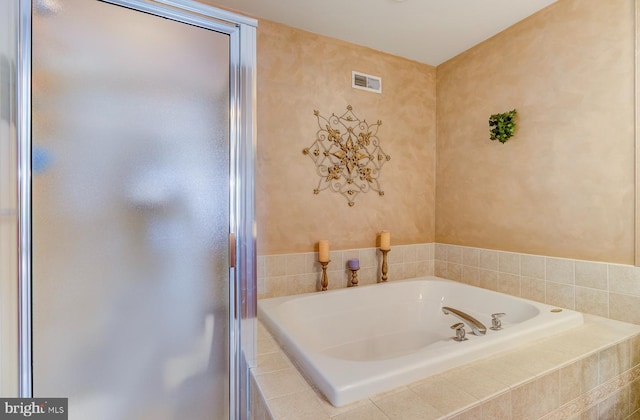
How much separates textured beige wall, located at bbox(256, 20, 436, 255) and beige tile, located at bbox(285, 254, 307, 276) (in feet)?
0.16

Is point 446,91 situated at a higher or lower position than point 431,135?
higher

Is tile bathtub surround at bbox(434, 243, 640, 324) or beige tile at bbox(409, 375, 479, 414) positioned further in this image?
tile bathtub surround at bbox(434, 243, 640, 324)

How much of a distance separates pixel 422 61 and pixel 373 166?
3.58 ft

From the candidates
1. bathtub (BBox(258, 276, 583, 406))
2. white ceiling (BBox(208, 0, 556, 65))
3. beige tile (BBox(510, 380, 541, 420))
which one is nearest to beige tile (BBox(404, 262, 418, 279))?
bathtub (BBox(258, 276, 583, 406))

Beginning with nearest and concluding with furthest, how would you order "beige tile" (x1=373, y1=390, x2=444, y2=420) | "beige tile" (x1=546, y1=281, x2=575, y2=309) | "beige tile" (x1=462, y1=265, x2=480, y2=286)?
1. "beige tile" (x1=373, y1=390, x2=444, y2=420)
2. "beige tile" (x1=546, y1=281, x2=575, y2=309)
3. "beige tile" (x1=462, y1=265, x2=480, y2=286)

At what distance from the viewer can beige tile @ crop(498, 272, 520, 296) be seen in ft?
6.45

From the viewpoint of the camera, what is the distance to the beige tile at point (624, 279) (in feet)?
4.78

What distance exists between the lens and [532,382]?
102 centimetres

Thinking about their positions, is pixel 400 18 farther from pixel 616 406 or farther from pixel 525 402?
pixel 616 406

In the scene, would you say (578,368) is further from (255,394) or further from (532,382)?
(255,394)

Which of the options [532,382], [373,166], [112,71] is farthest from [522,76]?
[112,71]

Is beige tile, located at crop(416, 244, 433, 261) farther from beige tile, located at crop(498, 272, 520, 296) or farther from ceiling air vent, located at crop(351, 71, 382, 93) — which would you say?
ceiling air vent, located at crop(351, 71, 382, 93)

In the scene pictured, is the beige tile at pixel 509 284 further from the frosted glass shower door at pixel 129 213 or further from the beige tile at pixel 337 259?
the frosted glass shower door at pixel 129 213

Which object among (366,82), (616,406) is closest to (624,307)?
(616,406)
